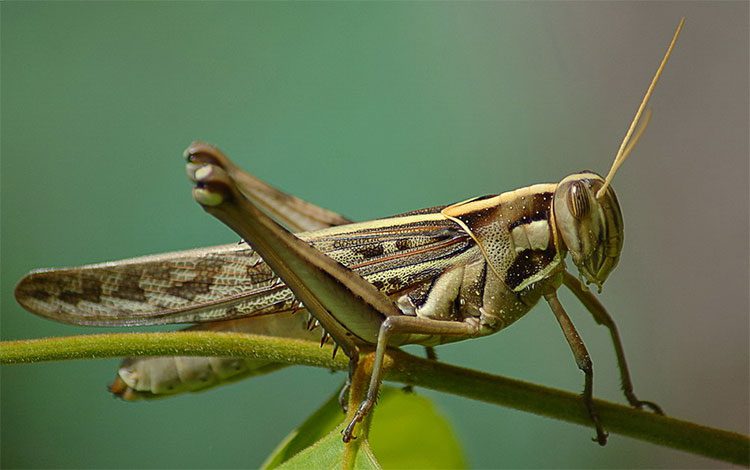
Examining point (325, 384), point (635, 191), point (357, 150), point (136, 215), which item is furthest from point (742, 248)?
point (136, 215)

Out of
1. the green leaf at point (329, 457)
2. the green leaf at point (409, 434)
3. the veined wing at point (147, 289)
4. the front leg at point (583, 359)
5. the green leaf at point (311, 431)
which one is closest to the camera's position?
the green leaf at point (329, 457)

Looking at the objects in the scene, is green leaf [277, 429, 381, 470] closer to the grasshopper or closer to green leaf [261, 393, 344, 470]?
the grasshopper

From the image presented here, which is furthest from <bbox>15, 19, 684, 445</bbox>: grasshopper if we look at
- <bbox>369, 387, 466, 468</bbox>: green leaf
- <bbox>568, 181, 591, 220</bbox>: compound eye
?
<bbox>369, 387, 466, 468</bbox>: green leaf

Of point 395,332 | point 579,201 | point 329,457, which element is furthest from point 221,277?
point 579,201

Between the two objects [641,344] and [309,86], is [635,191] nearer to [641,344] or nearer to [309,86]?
[641,344]

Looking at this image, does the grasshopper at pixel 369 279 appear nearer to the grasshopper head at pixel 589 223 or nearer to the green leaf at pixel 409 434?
the grasshopper head at pixel 589 223

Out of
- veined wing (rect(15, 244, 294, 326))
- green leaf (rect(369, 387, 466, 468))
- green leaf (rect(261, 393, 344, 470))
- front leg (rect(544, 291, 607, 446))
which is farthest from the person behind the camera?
veined wing (rect(15, 244, 294, 326))

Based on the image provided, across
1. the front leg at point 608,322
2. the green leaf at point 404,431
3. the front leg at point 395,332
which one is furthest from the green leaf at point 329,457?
the front leg at point 608,322

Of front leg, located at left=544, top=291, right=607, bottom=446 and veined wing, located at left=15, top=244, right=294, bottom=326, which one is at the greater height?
veined wing, located at left=15, top=244, right=294, bottom=326
